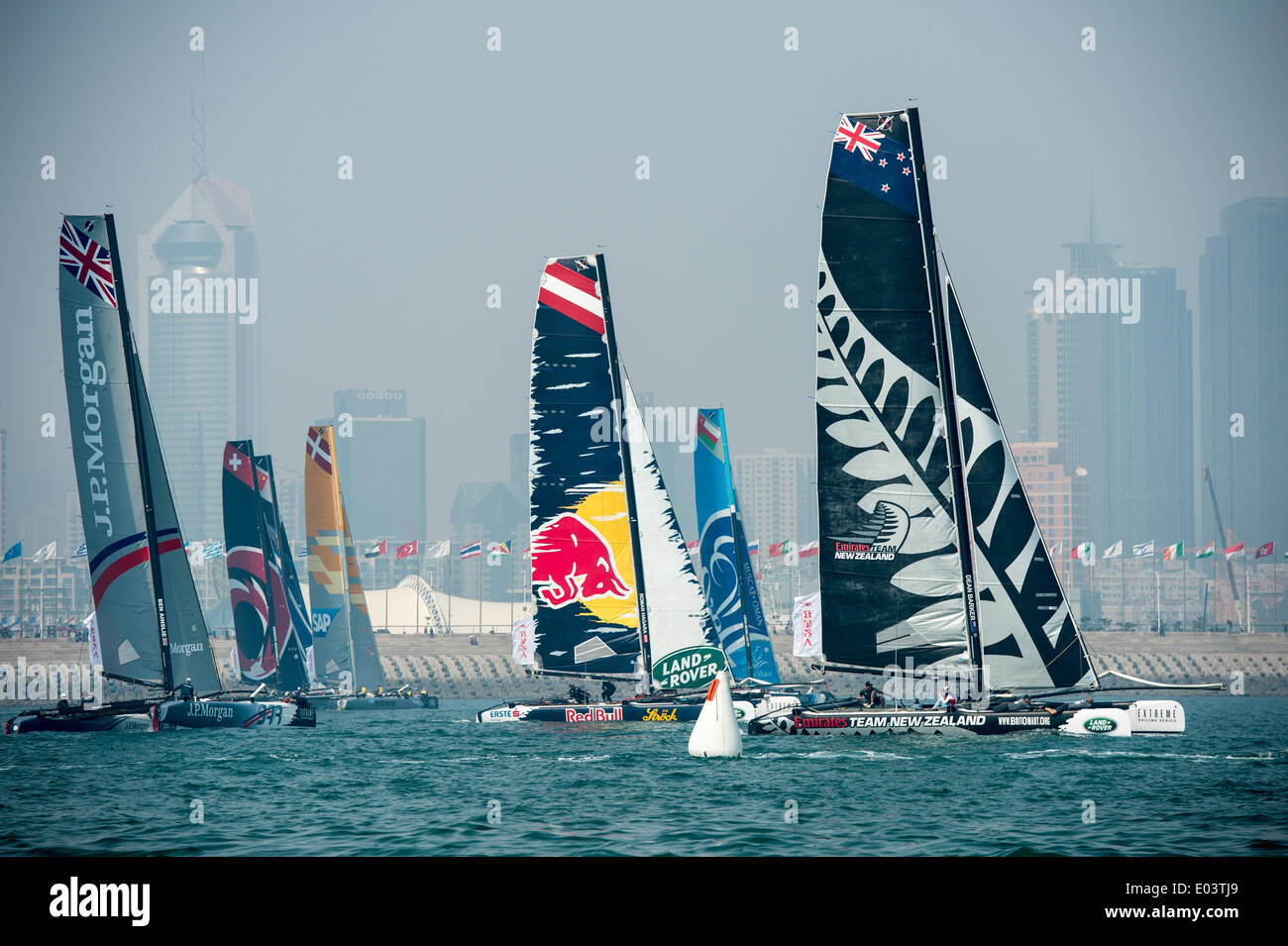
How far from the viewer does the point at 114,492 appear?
43281 mm

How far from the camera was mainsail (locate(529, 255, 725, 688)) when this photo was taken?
43.3 meters

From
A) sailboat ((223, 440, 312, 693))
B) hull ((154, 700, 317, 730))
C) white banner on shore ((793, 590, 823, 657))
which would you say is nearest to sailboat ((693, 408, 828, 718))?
hull ((154, 700, 317, 730))

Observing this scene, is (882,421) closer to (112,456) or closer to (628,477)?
(628,477)

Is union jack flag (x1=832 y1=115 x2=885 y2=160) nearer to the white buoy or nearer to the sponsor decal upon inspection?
the white buoy

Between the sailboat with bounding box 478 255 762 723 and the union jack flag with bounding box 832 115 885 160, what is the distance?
11470 mm

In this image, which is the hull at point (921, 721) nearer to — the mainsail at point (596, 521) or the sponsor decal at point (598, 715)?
the sponsor decal at point (598, 715)

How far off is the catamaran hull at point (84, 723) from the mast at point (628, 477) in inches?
586

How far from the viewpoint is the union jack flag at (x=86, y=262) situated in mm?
42938

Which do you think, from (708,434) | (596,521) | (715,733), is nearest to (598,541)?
(596,521)

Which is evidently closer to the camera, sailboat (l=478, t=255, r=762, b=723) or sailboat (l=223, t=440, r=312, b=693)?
sailboat (l=478, t=255, r=762, b=723)

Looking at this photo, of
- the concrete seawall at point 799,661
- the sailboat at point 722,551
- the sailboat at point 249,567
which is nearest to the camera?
the sailboat at point 722,551

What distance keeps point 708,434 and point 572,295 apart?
540 inches

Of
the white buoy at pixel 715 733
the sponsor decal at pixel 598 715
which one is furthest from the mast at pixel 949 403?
the sponsor decal at pixel 598 715
